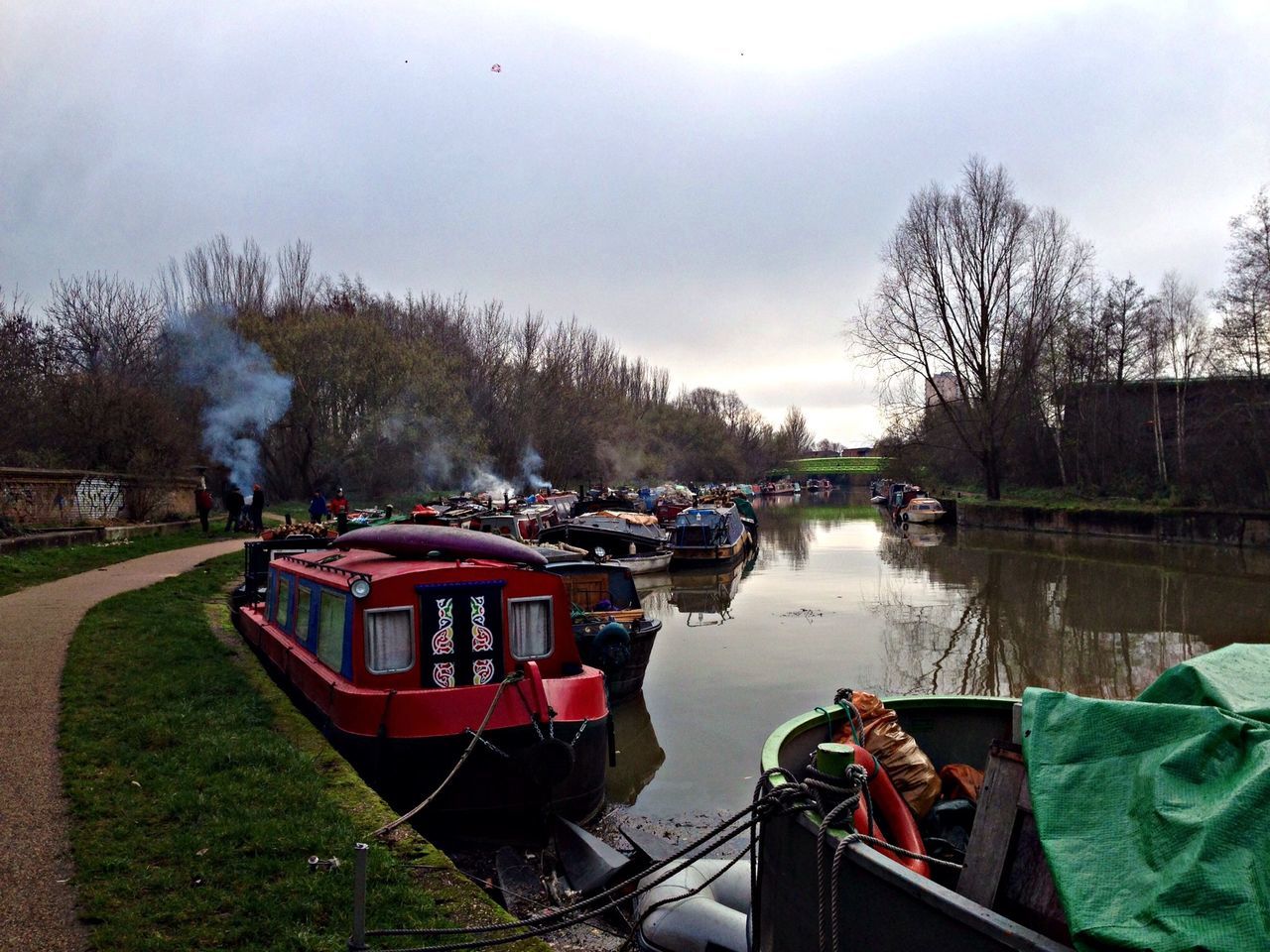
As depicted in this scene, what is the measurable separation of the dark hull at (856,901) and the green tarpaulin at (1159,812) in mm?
269

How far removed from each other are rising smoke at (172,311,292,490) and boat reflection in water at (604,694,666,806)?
2583 centimetres

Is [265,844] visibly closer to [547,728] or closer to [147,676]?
[547,728]

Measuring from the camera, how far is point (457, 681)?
305 inches

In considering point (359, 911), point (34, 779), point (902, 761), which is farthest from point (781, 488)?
point (359, 911)

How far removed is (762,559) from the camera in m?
34.1

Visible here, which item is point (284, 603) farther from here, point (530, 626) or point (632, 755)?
point (632, 755)

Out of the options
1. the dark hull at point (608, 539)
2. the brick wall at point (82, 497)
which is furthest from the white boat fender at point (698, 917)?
the dark hull at point (608, 539)

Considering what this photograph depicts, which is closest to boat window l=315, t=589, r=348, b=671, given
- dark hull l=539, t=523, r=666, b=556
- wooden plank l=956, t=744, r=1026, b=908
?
wooden plank l=956, t=744, r=1026, b=908

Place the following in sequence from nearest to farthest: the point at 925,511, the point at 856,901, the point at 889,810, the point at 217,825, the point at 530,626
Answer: the point at 856,901, the point at 889,810, the point at 217,825, the point at 530,626, the point at 925,511

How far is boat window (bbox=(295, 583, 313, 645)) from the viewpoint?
937 cm

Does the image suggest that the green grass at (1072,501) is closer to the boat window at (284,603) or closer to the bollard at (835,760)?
the boat window at (284,603)

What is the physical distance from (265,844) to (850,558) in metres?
29.7

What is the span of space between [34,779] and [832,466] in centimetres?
14388

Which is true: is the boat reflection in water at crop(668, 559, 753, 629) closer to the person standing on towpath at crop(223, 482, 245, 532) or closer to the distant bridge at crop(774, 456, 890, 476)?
the person standing on towpath at crop(223, 482, 245, 532)
